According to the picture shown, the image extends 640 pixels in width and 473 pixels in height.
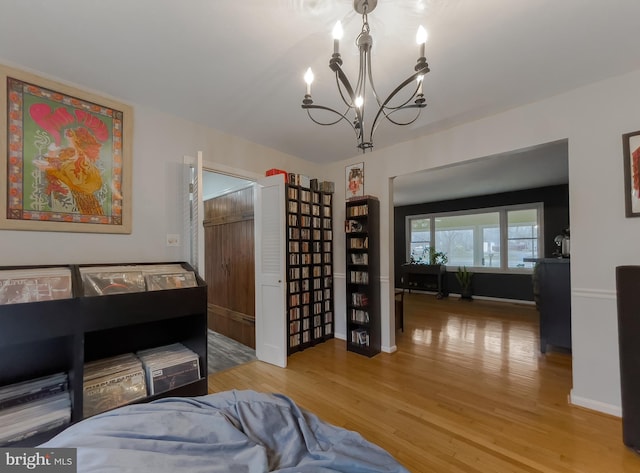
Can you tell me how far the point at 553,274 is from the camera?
3.33 metres

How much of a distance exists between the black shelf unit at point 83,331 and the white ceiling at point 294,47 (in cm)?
143

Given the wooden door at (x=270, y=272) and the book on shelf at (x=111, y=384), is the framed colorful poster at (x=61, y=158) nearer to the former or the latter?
the book on shelf at (x=111, y=384)

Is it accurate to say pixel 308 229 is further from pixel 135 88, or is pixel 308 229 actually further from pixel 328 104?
pixel 135 88

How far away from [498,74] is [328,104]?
4.22ft

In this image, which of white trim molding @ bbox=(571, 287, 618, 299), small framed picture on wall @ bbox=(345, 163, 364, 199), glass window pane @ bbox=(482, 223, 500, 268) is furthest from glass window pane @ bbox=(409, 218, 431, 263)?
white trim molding @ bbox=(571, 287, 618, 299)

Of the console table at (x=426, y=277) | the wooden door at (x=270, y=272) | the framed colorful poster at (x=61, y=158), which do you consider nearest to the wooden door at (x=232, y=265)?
the wooden door at (x=270, y=272)

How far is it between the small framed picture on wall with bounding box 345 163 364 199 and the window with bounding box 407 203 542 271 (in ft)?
14.7

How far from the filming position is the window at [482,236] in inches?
242

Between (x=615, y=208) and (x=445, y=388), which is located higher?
(x=615, y=208)

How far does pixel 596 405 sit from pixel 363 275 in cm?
223

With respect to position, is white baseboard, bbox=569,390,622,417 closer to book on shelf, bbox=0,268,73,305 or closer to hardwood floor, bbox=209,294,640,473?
hardwood floor, bbox=209,294,640,473

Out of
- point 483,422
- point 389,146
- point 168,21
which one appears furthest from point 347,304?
point 168,21

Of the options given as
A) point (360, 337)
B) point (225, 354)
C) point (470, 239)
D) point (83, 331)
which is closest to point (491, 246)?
point (470, 239)

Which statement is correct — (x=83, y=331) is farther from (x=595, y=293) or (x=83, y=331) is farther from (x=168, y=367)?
(x=595, y=293)
